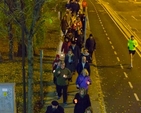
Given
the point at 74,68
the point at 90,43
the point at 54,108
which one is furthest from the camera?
the point at 90,43

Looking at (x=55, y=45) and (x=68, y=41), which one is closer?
(x=68, y=41)

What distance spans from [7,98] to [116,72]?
9348 millimetres

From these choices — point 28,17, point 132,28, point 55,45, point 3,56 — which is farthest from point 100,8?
point 28,17

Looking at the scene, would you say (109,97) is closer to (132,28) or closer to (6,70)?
(6,70)

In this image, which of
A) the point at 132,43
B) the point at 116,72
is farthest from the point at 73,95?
the point at 132,43

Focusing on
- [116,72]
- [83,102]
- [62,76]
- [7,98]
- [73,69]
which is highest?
[7,98]

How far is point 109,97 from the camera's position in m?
15.8

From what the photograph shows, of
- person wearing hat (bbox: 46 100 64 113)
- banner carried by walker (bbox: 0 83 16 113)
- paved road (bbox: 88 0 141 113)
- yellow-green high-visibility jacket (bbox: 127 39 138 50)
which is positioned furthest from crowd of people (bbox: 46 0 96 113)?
yellow-green high-visibility jacket (bbox: 127 39 138 50)

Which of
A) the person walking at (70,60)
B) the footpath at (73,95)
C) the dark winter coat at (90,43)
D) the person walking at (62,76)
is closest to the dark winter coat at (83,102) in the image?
the footpath at (73,95)

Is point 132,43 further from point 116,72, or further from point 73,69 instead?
point 73,69

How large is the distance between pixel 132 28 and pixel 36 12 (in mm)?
24355

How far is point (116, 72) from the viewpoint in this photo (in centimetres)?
1944

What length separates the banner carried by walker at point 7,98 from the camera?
1076 centimetres

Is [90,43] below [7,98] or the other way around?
below
